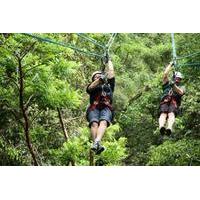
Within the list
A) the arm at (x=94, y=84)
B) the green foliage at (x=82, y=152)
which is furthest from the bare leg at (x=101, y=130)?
the green foliage at (x=82, y=152)

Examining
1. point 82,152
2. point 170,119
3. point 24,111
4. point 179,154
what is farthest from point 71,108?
point 170,119

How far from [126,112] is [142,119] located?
350mm

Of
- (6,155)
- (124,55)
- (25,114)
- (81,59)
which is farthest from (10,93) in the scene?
(124,55)

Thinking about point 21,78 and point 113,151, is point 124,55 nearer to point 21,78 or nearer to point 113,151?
point 113,151

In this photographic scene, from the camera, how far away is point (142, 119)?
7.13 metres

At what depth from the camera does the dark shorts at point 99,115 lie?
466 centimetres

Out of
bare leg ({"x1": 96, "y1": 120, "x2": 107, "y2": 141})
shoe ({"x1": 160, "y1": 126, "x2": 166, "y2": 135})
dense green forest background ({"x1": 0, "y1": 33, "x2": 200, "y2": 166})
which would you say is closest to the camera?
bare leg ({"x1": 96, "y1": 120, "x2": 107, "y2": 141})

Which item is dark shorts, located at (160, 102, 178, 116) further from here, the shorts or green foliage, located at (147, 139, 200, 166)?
green foliage, located at (147, 139, 200, 166)

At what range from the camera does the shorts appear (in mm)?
5008

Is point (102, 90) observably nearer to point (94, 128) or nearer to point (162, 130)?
point (94, 128)

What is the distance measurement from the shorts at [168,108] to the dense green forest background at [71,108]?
450 millimetres

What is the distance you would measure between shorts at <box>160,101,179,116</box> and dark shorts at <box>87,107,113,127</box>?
630 mm

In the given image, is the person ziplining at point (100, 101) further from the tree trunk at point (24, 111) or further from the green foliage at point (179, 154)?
the green foliage at point (179, 154)

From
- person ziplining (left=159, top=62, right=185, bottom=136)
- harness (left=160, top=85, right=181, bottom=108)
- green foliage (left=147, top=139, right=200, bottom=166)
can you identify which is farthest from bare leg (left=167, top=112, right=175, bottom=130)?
green foliage (left=147, top=139, right=200, bottom=166)
